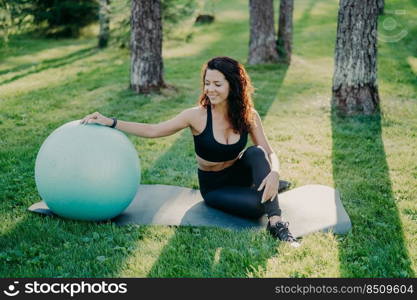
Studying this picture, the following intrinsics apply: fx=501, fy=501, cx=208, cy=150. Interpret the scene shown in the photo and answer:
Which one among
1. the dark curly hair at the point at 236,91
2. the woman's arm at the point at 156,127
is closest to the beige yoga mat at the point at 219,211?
the woman's arm at the point at 156,127

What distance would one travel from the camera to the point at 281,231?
4.44 m

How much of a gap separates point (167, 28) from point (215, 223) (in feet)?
36.3

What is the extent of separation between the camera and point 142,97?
9.75 meters

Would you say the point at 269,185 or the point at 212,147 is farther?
the point at 212,147

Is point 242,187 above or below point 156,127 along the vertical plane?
below

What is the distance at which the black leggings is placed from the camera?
471 centimetres

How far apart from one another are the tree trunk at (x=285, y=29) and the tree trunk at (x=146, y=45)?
4676mm

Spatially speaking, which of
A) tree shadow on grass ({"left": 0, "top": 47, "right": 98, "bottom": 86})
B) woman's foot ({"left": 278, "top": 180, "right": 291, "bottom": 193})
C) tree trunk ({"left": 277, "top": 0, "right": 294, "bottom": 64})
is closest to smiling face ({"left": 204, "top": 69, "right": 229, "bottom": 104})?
woman's foot ({"left": 278, "top": 180, "right": 291, "bottom": 193})

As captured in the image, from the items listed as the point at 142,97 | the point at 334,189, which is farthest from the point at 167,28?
the point at 334,189

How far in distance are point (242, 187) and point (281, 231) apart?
0.88 metres

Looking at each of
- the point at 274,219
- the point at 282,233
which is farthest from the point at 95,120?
the point at 282,233

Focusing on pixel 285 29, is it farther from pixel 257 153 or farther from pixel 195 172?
pixel 257 153

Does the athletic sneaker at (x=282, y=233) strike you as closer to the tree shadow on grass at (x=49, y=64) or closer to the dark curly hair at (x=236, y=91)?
the dark curly hair at (x=236, y=91)

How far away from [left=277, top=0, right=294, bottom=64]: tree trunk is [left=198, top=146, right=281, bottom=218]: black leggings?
888cm
